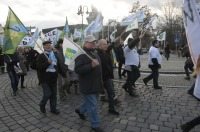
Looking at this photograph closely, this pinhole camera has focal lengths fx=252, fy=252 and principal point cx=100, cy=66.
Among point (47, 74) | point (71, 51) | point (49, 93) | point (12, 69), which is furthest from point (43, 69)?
point (12, 69)

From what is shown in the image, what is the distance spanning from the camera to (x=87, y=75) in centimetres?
487

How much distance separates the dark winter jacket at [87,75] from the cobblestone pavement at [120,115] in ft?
2.97

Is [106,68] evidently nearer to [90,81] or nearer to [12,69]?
[90,81]

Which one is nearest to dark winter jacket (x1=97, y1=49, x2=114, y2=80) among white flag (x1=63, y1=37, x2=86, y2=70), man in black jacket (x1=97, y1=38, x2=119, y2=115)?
man in black jacket (x1=97, y1=38, x2=119, y2=115)

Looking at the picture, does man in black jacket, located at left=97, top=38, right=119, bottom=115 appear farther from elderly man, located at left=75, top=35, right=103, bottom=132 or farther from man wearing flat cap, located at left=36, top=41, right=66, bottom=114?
man wearing flat cap, located at left=36, top=41, right=66, bottom=114

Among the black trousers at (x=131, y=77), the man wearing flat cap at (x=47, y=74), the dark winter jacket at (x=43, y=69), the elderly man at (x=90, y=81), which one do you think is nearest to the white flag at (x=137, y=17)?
the black trousers at (x=131, y=77)

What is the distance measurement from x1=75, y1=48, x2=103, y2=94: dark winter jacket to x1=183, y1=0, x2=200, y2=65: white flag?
70.0 inches

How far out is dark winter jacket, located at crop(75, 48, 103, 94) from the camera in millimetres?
4773

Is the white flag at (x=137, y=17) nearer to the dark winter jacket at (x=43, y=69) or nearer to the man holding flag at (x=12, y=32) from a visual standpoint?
the man holding flag at (x=12, y=32)

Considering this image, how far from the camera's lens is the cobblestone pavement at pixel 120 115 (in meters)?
5.25

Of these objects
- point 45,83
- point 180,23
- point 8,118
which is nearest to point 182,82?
point 45,83

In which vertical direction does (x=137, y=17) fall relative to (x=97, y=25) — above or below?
above

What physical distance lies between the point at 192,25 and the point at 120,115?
9.15 feet

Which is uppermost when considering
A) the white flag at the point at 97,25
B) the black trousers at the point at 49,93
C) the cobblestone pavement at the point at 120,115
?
the white flag at the point at 97,25
